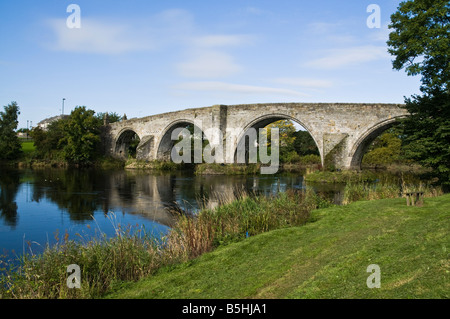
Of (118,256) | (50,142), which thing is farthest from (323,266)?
(50,142)


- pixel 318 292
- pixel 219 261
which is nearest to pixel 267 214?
pixel 219 261

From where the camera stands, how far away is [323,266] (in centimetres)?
516

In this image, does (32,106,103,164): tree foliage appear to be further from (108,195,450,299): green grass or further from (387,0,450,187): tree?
(108,195,450,299): green grass

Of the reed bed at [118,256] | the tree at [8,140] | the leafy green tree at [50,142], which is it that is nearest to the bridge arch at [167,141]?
the leafy green tree at [50,142]

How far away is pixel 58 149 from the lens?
136 feet

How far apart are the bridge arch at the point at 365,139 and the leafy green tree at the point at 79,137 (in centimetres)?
2785

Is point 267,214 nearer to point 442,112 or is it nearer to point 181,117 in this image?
point 442,112

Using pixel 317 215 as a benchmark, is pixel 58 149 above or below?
above

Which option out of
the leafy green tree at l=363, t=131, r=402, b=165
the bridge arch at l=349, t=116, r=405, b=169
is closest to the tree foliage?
the bridge arch at l=349, t=116, r=405, b=169

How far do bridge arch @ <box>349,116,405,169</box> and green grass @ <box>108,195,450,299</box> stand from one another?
58.9 ft

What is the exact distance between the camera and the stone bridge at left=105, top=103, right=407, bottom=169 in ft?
82.1
